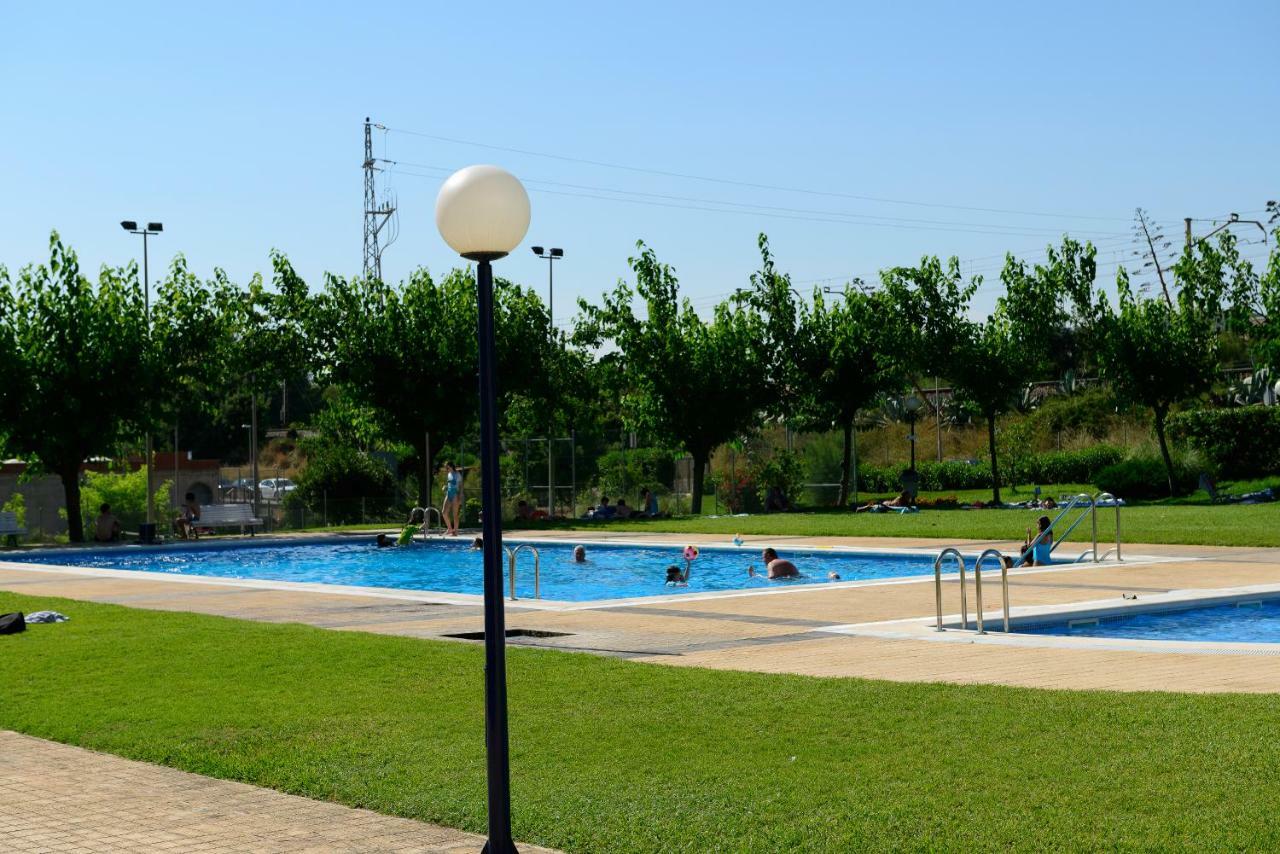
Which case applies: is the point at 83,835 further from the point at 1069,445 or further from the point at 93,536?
the point at 1069,445

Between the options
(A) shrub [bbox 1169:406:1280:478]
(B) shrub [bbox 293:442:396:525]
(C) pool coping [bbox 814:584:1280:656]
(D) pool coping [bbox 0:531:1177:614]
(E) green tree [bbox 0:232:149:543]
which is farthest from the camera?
(B) shrub [bbox 293:442:396:525]

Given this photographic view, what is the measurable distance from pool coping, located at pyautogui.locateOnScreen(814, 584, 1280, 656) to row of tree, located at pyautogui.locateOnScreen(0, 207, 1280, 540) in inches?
942

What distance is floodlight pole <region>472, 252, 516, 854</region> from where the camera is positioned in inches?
247

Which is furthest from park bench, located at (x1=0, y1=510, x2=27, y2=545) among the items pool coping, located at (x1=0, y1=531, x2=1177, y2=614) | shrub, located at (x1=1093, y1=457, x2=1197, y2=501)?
shrub, located at (x1=1093, y1=457, x2=1197, y2=501)

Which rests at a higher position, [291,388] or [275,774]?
[291,388]

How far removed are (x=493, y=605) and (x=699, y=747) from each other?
2.59 m

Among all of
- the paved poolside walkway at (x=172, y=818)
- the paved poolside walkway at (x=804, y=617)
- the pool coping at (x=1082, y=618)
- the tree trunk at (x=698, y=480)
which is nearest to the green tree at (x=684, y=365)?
the tree trunk at (x=698, y=480)

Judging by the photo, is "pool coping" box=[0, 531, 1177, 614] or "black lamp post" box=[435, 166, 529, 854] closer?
"black lamp post" box=[435, 166, 529, 854]

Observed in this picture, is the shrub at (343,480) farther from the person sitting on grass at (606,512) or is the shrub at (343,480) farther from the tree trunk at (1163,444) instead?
the tree trunk at (1163,444)

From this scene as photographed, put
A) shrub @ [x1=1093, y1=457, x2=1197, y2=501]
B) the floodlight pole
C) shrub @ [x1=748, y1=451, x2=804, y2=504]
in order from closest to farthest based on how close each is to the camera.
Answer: the floodlight pole
shrub @ [x1=1093, y1=457, x2=1197, y2=501]
shrub @ [x1=748, y1=451, x2=804, y2=504]

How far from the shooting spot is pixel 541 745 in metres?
8.80

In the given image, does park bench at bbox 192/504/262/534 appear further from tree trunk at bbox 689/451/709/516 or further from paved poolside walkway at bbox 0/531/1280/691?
tree trunk at bbox 689/451/709/516

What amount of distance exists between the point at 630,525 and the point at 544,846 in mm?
29231

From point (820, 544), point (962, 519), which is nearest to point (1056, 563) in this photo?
point (820, 544)
